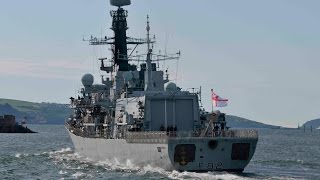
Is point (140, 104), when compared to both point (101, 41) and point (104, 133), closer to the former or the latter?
point (104, 133)

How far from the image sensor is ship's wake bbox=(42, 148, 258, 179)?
4722cm

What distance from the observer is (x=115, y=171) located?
54.5 m

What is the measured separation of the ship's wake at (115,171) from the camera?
155ft

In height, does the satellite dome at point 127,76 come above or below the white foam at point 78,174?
above

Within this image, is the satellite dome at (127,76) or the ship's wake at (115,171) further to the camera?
the satellite dome at (127,76)

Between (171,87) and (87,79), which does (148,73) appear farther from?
(87,79)

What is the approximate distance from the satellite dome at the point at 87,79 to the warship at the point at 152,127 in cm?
133

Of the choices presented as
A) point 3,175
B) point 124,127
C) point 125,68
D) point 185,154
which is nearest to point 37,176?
point 3,175

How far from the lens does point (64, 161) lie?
7006 cm

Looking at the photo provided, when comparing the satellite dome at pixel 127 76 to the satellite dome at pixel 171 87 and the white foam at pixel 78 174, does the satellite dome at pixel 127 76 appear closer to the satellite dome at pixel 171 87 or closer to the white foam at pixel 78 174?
the satellite dome at pixel 171 87

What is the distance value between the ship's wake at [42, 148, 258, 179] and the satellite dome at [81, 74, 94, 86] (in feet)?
36.7

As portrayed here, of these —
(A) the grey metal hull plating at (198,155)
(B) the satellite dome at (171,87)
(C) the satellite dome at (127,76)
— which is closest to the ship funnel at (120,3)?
(C) the satellite dome at (127,76)

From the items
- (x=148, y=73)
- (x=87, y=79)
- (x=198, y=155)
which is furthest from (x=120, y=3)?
(x=198, y=155)

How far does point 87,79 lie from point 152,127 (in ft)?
80.3
